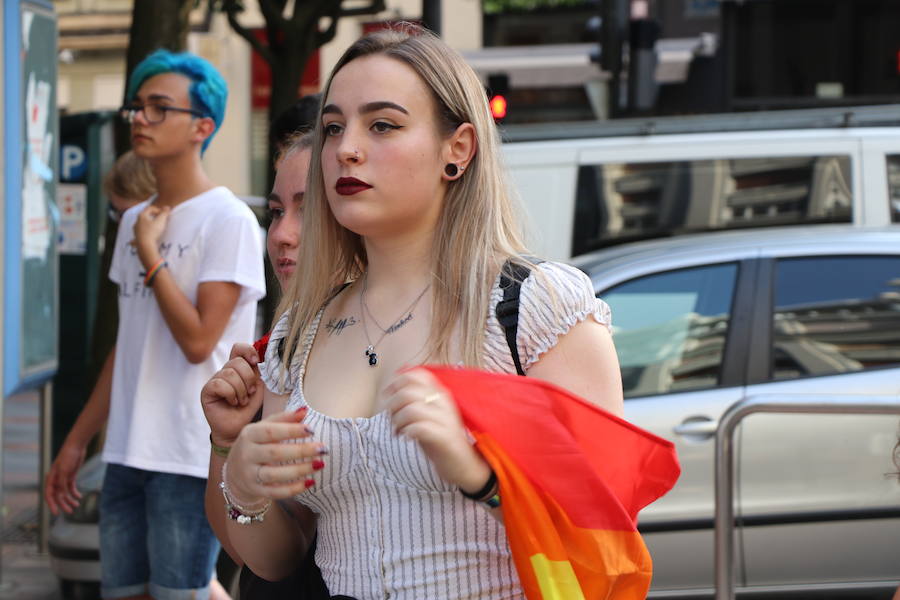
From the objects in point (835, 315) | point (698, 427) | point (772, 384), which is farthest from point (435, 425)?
point (835, 315)

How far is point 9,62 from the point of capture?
5.22 m

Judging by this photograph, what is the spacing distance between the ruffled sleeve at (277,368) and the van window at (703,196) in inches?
168

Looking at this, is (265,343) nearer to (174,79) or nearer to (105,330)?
(174,79)

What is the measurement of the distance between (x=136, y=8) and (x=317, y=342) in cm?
487

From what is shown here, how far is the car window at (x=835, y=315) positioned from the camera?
4.86m

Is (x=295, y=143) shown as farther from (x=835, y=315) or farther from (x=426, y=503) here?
(x=835, y=315)

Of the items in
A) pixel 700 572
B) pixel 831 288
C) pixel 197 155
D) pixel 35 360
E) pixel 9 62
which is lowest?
pixel 700 572

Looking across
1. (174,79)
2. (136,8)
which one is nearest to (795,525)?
(174,79)

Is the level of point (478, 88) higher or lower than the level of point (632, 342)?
higher

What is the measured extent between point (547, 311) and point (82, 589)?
3891 millimetres

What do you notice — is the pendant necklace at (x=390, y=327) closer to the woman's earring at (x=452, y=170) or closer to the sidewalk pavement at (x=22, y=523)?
the woman's earring at (x=452, y=170)

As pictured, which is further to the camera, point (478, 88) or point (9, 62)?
point (9, 62)

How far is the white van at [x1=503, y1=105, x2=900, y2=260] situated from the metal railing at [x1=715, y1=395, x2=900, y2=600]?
2444 millimetres

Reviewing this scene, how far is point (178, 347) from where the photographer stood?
3.65 metres
